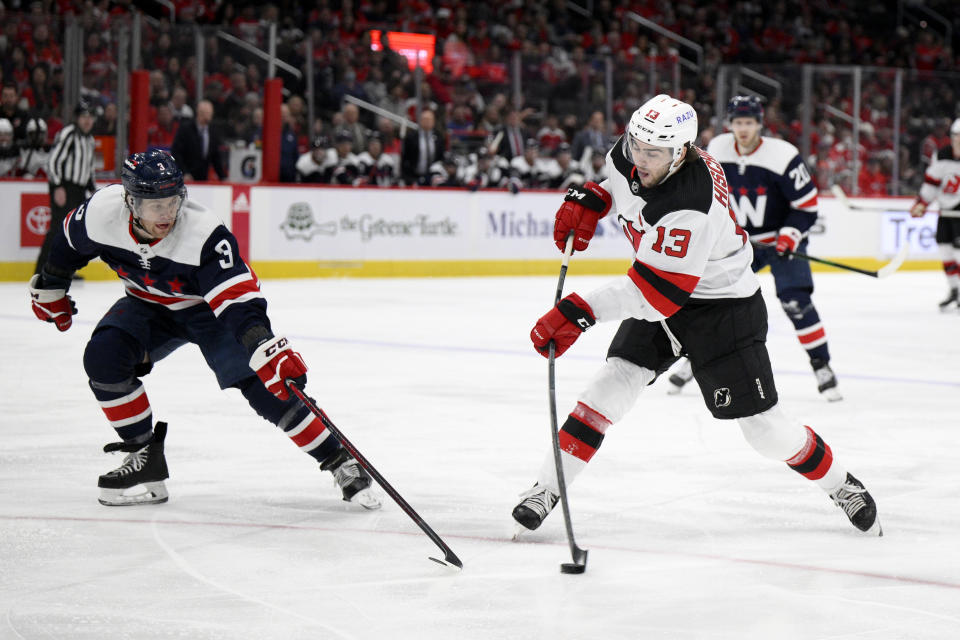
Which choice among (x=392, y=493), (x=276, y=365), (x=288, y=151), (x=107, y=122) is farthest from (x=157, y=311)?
(x=288, y=151)

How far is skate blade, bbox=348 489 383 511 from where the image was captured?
3.55m

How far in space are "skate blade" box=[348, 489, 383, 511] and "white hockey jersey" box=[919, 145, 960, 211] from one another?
24.5 ft

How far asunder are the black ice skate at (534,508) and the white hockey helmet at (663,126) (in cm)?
89

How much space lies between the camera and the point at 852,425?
5.14 m

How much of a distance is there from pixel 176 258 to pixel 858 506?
1834 millimetres

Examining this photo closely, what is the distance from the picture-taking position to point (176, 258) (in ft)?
11.0

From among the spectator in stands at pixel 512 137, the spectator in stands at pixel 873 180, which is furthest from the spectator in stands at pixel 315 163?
the spectator in stands at pixel 873 180

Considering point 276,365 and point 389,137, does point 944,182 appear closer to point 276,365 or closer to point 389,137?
point 389,137

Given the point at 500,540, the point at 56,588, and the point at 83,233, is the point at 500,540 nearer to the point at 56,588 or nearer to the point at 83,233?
the point at 56,588

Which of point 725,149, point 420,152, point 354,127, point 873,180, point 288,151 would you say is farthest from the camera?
point 873,180

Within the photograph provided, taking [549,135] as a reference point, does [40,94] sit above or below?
above

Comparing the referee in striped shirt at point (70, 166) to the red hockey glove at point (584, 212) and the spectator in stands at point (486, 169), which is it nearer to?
the spectator in stands at point (486, 169)

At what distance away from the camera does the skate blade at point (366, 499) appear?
3.55 m

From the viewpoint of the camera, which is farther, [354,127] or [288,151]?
[354,127]
